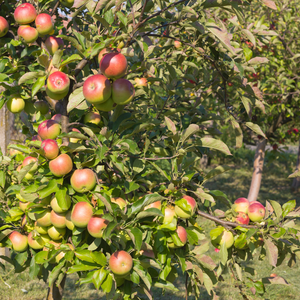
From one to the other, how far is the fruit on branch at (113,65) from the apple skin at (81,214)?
1.69ft

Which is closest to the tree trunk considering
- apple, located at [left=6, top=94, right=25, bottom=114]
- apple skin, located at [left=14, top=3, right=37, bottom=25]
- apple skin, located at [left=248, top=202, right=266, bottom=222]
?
apple skin, located at [left=248, top=202, right=266, bottom=222]

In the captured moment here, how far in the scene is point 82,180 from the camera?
1.24 m

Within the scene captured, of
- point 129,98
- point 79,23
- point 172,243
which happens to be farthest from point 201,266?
point 79,23

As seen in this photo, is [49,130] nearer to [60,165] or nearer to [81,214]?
[60,165]

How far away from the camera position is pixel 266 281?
1.69m

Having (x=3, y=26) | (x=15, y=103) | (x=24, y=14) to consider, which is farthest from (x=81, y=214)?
(x=3, y=26)

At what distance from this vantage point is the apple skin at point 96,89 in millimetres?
1106

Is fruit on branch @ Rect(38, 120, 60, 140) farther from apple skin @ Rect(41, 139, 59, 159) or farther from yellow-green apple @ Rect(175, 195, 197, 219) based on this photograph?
yellow-green apple @ Rect(175, 195, 197, 219)

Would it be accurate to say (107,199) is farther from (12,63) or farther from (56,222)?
(12,63)

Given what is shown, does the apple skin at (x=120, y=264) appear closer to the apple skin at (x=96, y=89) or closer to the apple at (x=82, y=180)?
the apple at (x=82, y=180)

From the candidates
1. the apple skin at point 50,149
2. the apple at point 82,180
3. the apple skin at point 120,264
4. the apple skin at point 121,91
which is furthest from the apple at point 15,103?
the apple skin at point 120,264

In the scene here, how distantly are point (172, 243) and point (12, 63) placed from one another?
126 cm

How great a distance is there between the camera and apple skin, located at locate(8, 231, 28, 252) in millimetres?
1586

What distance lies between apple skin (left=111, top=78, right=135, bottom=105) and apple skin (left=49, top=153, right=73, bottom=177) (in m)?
0.32
